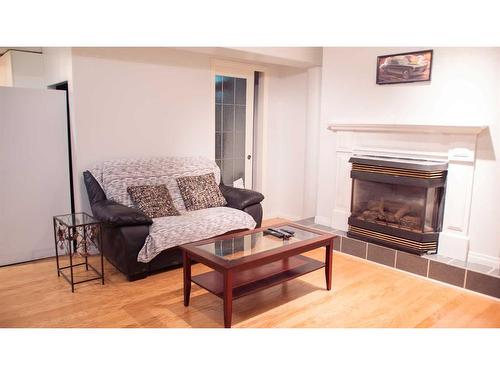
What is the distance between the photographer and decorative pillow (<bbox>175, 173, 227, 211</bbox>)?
414cm

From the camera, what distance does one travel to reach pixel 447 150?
364cm

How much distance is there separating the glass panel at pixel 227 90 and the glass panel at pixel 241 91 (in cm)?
8

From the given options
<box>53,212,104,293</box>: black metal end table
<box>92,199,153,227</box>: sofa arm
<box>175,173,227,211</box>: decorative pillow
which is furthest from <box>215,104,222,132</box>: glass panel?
<box>53,212,104,293</box>: black metal end table

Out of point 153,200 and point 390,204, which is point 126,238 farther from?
point 390,204

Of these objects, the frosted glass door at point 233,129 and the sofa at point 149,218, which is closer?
the sofa at point 149,218

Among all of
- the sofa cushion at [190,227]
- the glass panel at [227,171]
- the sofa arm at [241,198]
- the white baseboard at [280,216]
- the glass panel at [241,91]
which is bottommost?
the white baseboard at [280,216]

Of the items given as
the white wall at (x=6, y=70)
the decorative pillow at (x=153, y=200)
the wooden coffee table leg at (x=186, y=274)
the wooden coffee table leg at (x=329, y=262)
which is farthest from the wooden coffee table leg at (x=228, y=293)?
the white wall at (x=6, y=70)

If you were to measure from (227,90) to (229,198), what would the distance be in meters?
1.51

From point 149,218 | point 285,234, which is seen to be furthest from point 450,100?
point 149,218

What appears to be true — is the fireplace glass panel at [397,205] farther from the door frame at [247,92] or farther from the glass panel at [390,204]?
the door frame at [247,92]

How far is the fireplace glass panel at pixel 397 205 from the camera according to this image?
147 inches
